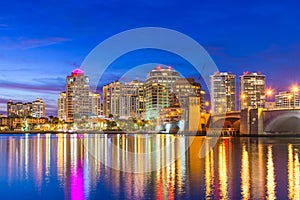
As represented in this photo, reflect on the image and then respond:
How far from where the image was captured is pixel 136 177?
2433 cm

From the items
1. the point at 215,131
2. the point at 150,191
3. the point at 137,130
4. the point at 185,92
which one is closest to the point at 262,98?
the point at 185,92

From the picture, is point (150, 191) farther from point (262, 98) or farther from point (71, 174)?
point (262, 98)

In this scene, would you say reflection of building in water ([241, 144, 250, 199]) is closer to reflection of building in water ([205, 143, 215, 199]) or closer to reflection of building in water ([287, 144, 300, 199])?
reflection of building in water ([205, 143, 215, 199])

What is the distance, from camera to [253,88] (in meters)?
181

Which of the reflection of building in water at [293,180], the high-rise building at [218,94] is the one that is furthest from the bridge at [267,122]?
the high-rise building at [218,94]

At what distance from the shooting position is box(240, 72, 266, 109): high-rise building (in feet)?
589

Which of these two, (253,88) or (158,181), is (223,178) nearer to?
(158,181)

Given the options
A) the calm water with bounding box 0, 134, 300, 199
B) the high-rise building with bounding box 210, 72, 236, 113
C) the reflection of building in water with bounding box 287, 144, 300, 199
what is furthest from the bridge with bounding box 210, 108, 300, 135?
the high-rise building with bounding box 210, 72, 236, 113

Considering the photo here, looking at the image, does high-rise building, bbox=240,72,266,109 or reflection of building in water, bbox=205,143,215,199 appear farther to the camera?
high-rise building, bbox=240,72,266,109

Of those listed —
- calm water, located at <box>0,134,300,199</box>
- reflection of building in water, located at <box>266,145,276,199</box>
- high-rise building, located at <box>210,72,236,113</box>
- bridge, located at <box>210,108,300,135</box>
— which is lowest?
calm water, located at <box>0,134,300,199</box>

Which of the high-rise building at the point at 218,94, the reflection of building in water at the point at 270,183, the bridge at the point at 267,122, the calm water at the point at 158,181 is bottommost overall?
the calm water at the point at 158,181

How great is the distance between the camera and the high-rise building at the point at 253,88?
179625 millimetres

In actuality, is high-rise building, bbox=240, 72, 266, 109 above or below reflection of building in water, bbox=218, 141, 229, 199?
above

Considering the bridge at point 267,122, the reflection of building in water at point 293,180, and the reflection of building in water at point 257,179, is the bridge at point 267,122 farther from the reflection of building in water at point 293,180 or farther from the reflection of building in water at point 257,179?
the reflection of building in water at point 293,180
